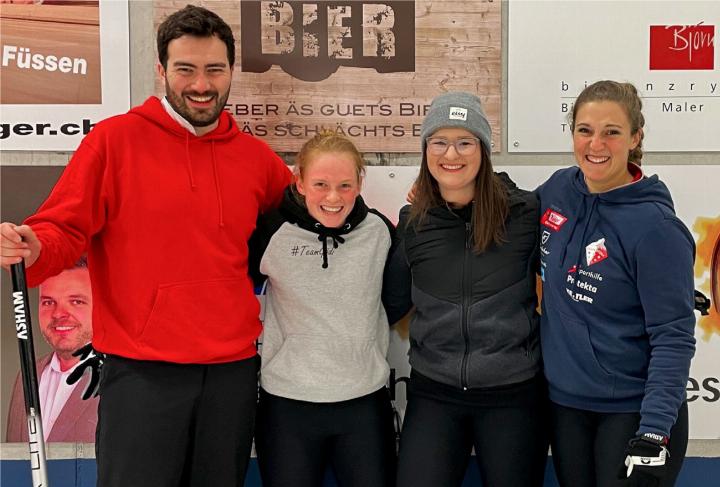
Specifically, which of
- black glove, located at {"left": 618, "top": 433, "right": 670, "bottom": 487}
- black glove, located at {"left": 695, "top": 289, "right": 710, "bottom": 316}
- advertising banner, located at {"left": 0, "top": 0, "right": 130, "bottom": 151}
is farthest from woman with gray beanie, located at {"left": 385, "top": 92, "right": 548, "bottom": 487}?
advertising banner, located at {"left": 0, "top": 0, "right": 130, "bottom": 151}

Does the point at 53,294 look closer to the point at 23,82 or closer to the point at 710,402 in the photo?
the point at 23,82

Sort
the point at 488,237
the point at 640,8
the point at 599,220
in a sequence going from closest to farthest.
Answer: the point at 599,220, the point at 488,237, the point at 640,8

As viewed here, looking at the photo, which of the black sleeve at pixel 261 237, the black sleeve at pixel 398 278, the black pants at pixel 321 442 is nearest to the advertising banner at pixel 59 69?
the black sleeve at pixel 261 237

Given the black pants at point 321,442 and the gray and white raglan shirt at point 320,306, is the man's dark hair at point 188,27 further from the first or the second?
the black pants at point 321,442

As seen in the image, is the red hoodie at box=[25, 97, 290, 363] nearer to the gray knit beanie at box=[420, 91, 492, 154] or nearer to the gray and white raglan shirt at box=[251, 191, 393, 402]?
the gray and white raglan shirt at box=[251, 191, 393, 402]

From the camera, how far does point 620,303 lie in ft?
5.89

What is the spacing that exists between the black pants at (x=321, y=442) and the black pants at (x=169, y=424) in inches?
4.7

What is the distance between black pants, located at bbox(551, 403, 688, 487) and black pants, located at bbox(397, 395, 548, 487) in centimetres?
8

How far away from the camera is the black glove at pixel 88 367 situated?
2.49m

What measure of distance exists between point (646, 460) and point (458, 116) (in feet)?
3.44

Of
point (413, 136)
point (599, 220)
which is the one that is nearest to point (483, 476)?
point (599, 220)

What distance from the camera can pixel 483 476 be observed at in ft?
6.66

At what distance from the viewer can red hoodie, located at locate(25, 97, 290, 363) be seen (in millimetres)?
1891

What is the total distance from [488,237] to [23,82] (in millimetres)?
1752
